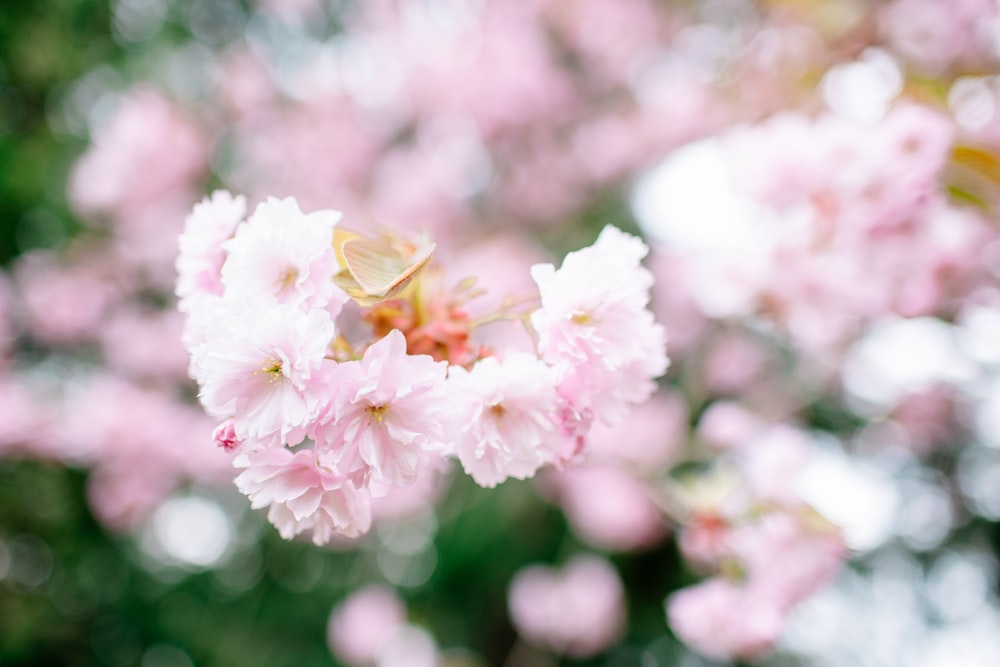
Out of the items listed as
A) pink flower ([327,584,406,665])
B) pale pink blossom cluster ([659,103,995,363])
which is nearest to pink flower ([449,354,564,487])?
pale pink blossom cluster ([659,103,995,363])

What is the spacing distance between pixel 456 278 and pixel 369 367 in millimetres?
2084

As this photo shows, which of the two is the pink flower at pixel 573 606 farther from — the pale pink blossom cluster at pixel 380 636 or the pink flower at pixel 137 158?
the pink flower at pixel 137 158

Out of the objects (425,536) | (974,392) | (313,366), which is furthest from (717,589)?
(974,392)

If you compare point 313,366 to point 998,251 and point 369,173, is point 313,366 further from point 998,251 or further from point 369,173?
point 369,173

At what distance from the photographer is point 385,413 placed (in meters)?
0.72

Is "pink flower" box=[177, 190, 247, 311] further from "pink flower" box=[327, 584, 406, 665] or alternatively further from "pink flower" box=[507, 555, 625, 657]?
"pink flower" box=[507, 555, 625, 657]

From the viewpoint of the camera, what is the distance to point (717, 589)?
135 centimetres

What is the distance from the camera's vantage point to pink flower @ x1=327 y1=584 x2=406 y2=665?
259 cm

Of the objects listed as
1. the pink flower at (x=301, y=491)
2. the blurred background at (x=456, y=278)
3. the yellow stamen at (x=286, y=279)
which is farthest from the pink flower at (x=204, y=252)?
the blurred background at (x=456, y=278)

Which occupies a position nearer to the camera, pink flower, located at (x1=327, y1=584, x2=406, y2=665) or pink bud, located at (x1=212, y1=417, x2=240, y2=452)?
pink bud, located at (x1=212, y1=417, x2=240, y2=452)

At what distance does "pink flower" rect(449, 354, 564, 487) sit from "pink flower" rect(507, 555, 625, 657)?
201 centimetres

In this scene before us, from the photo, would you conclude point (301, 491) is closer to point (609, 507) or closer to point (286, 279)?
point (286, 279)

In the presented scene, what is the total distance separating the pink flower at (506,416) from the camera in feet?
2.49

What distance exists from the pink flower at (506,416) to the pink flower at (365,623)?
1995 millimetres
